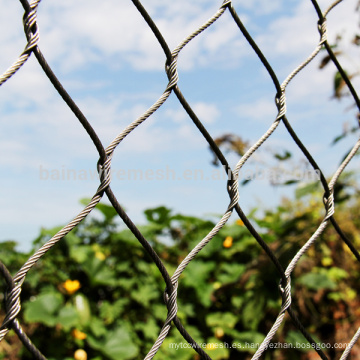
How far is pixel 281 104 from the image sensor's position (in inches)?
25.2

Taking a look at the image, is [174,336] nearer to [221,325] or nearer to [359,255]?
[221,325]

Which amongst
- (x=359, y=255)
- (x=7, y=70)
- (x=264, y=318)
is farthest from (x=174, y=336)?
(x=7, y=70)

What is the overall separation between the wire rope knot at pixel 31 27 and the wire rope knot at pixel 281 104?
1.20ft

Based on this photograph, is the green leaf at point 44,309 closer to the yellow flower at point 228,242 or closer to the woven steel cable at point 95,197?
the yellow flower at point 228,242

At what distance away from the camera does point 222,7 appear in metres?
0.57

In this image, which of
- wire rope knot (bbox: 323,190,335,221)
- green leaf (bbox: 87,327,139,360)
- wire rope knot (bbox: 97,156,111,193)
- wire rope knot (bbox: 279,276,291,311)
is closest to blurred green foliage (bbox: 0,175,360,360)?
green leaf (bbox: 87,327,139,360)

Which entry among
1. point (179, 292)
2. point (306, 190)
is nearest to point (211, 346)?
point (179, 292)

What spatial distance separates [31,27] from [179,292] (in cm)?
168

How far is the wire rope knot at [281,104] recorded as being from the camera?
24.9 inches

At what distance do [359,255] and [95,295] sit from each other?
1.32 m

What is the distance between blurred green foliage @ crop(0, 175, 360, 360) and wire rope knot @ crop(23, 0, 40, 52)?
1.10 meters

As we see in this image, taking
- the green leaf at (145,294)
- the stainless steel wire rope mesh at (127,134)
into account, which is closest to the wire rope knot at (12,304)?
the stainless steel wire rope mesh at (127,134)

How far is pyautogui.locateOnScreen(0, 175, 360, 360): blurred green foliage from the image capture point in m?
1.59

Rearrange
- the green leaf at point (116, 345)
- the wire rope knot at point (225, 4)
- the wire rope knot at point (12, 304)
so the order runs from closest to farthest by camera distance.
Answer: the wire rope knot at point (12, 304), the wire rope knot at point (225, 4), the green leaf at point (116, 345)
